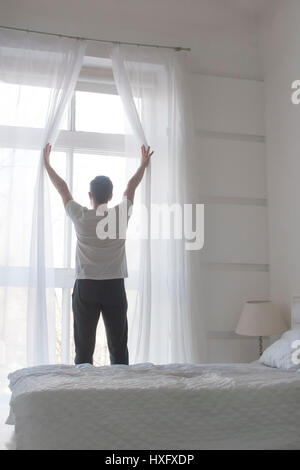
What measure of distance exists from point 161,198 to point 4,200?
112 centimetres

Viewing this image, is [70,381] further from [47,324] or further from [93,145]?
[93,145]

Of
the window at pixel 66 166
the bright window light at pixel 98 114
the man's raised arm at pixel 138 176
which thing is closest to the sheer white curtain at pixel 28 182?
the window at pixel 66 166

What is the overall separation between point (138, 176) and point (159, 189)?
327 millimetres

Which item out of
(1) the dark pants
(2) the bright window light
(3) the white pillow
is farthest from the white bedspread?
(2) the bright window light

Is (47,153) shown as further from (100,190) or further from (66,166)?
(100,190)

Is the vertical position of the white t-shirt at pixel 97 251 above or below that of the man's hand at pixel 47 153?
below

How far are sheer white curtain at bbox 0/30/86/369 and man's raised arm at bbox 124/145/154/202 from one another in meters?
0.61

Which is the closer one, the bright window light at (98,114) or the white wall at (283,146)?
the white wall at (283,146)

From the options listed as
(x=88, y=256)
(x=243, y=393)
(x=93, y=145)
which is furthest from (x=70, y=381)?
(x=93, y=145)

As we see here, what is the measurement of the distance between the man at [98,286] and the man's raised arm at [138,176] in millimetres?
343

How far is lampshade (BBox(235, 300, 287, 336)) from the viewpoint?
402cm

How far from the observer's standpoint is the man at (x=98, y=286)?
3359 mm

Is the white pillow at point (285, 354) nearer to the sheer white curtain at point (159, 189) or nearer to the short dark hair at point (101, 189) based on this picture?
the sheer white curtain at point (159, 189)

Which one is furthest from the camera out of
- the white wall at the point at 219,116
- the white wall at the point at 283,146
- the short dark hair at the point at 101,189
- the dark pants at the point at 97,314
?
the white wall at the point at 219,116
